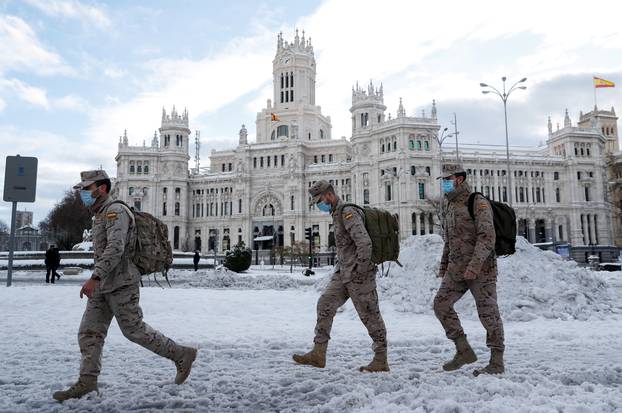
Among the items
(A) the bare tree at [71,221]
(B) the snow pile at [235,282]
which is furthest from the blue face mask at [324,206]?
(A) the bare tree at [71,221]

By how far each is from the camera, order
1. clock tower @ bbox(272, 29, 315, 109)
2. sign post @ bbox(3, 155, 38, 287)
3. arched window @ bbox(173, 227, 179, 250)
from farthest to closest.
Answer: clock tower @ bbox(272, 29, 315, 109) < arched window @ bbox(173, 227, 179, 250) < sign post @ bbox(3, 155, 38, 287)

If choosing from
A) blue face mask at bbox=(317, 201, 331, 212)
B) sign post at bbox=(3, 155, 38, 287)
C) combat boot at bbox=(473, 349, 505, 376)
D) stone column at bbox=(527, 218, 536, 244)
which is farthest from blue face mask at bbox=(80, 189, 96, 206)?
stone column at bbox=(527, 218, 536, 244)

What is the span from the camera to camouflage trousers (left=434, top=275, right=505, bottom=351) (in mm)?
5449

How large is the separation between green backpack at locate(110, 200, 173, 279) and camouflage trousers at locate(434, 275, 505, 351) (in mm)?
3087

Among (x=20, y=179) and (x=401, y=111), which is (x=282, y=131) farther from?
(x=20, y=179)

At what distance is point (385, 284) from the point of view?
13727mm

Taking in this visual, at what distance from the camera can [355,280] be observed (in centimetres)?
567

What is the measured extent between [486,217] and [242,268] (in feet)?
92.6

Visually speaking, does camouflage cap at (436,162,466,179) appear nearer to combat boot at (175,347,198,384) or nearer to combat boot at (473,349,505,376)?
combat boot at (473,349,505,376)

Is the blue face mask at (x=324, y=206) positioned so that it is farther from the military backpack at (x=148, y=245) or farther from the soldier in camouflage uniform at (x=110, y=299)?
the soldier in camouflage uniform at (x=110, y=299)

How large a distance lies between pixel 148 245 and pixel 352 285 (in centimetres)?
227

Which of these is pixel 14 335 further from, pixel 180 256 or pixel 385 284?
pixel 180 256

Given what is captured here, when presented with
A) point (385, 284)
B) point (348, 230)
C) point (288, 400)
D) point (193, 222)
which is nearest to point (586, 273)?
point (385, 284)

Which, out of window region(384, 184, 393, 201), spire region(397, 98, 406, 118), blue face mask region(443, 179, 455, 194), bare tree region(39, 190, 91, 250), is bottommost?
blue face mask region(443, 179, 455, 194)
